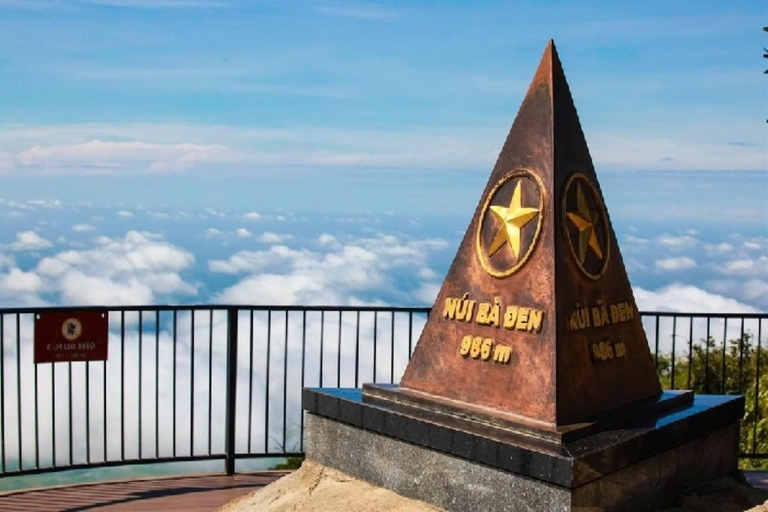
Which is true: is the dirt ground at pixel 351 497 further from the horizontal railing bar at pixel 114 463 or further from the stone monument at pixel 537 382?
the horizontal railing bar at pixel 114 463

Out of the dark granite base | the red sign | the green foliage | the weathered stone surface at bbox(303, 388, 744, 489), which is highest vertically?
the red sign

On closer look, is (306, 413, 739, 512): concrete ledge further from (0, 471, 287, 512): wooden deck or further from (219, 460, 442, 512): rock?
(0, 471, 287, 512): wooden deck

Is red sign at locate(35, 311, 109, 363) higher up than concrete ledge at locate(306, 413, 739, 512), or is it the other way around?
red sign at locate(35, 311, 109, 363)

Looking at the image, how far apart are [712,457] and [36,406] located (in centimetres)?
494

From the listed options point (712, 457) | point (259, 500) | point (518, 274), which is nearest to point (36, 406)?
point (259, 500)

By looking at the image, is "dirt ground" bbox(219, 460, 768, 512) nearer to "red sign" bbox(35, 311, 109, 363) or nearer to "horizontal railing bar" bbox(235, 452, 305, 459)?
"horizontal railing bar" bbox(235, 452, 305, 459)

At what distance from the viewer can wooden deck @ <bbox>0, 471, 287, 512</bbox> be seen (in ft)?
21.7

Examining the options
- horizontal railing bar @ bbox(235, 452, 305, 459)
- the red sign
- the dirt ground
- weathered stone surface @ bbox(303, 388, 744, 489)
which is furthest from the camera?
horizontal railing bar @ bbox(235, 452, 305, 459)

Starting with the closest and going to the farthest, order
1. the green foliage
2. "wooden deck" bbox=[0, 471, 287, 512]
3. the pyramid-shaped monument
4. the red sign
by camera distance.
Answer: the pyramid-shaped monument < "wooden deck" bbox=[0, 471, 287, 512] < the red sign < the green foliage

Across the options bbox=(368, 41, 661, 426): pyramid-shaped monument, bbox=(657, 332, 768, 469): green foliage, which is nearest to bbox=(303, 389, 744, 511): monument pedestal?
bbox=(368, 41, 661, 426): pyramid-shaped monument

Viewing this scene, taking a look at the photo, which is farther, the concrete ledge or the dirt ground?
the dirt ground

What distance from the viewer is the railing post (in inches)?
292

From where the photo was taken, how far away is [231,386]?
748 centimetres

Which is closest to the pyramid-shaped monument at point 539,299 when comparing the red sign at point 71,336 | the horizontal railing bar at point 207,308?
the horizontal railing bar at point 207,308
